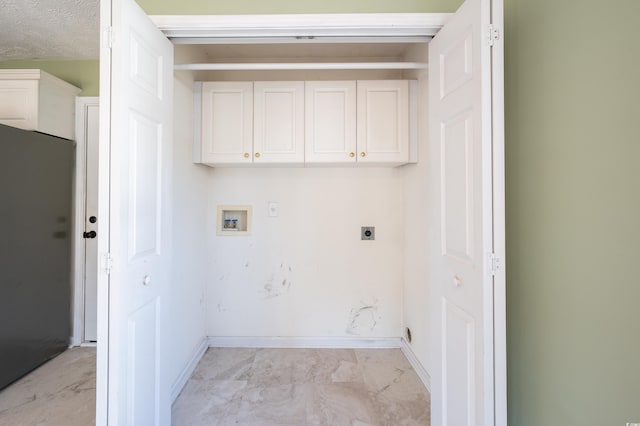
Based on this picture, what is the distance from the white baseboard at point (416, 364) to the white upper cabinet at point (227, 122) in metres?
2.02

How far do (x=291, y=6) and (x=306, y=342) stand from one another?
98.4 inches

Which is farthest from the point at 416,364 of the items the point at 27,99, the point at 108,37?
→ the point at 27,99

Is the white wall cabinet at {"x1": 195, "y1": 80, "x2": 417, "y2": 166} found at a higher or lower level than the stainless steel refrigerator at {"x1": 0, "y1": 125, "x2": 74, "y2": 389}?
higher

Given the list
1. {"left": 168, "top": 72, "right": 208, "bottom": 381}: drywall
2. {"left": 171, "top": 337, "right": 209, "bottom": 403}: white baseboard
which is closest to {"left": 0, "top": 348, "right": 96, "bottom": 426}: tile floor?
{"left": 171, "top": 337, "right": 209, "bottom": 403}: white baseboard

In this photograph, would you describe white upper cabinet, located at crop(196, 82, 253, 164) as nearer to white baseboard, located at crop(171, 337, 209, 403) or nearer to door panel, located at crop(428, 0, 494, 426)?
door panel, located at crop(428, 0, 494, 426)

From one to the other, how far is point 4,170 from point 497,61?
3.04 metres

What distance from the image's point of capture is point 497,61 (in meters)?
A: 1.10

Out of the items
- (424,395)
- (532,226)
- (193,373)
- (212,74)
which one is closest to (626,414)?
(532,226)

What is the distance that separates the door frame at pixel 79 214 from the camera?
2.74 metres

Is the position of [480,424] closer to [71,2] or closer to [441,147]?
[441,147]

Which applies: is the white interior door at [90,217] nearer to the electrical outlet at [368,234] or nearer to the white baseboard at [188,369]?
the white baseboard at [188,369]

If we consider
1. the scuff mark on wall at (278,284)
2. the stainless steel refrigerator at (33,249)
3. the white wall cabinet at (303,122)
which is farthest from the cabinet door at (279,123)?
the stainless steel refrigerator at (33,249)

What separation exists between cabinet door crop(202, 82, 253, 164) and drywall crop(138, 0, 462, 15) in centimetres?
86

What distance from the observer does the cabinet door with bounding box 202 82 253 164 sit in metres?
2.35
